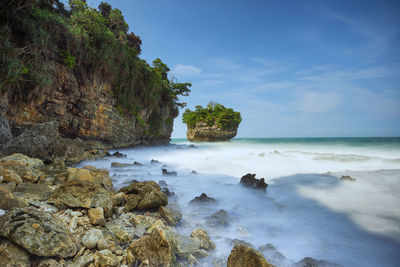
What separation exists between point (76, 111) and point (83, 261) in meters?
10.7

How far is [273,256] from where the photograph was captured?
225cm

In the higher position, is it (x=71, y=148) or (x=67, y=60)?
(x=67, y=60)

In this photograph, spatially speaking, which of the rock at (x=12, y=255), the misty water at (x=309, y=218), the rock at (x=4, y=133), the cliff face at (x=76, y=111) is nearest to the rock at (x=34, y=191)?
the rock at (x=12, y=255)

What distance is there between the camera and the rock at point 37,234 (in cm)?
146

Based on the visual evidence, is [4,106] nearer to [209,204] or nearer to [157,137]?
[209,204]

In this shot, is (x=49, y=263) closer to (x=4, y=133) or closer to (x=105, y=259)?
(x=105, y=259)

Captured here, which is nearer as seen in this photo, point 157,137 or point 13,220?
point 13,220

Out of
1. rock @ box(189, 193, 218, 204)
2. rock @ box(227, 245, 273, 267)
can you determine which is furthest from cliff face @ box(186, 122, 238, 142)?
rock @ box(227, 245, 273, 267)

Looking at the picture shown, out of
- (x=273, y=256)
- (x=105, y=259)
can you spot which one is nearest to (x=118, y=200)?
(x=105, y=259)

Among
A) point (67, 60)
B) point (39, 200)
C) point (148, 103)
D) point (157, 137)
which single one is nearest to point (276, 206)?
point (39, 200)

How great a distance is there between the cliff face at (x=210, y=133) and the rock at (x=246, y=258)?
108 ft

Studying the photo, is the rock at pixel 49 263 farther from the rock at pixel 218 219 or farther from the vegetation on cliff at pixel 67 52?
the vegetation on cliff at pixel 67 52

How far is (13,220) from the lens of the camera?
157cm

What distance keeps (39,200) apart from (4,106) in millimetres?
6855
